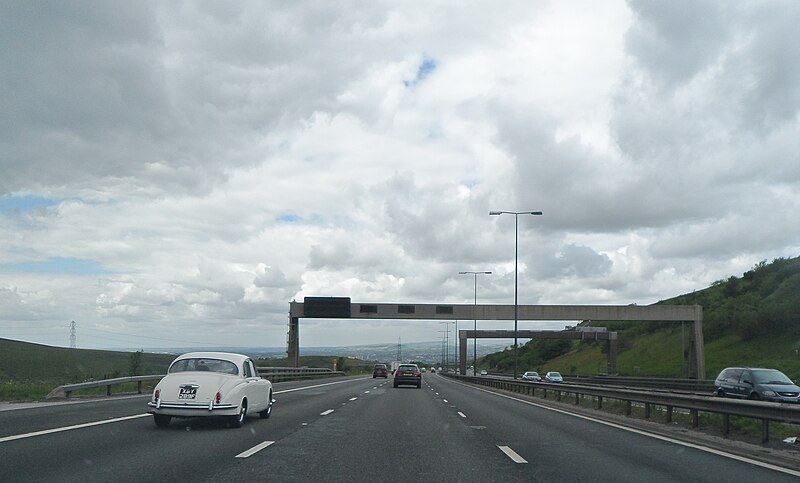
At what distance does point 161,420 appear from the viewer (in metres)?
15.8

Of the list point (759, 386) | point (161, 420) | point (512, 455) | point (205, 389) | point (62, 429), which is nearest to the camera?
point (512, 455)

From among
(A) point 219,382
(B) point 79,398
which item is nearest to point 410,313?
(B) point 79,398

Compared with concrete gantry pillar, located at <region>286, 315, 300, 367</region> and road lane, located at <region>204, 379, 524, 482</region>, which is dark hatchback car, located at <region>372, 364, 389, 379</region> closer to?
concrete gantry pillar, located at <region>286, 315, 300, 367</region>

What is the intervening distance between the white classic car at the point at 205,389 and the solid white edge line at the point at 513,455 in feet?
18.8

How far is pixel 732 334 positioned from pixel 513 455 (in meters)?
75.9

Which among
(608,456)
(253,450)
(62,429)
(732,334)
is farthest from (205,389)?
(732,334)

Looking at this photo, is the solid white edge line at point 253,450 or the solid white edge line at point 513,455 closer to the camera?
the solid white edge line at point 253,450

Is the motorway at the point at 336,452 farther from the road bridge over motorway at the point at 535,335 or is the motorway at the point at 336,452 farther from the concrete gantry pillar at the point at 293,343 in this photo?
the road bridge over motorway at the point at 535,335

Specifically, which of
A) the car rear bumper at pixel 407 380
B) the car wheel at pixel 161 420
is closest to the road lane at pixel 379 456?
the car wheel at pixel 161 420

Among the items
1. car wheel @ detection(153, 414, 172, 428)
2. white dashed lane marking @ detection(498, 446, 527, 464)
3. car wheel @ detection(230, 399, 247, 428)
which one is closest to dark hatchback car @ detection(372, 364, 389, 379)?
car wheel @ detection(230, 399, 247, 428)

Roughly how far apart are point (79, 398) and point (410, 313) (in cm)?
4971

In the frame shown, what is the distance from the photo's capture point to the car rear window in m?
16.6

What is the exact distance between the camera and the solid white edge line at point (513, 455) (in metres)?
12.2

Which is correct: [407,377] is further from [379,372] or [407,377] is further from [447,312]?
[379,372]
